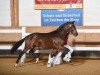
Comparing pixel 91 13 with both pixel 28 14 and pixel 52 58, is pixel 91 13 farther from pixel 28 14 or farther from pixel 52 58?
pixel 52 58

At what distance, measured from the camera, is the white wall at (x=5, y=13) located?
808cm

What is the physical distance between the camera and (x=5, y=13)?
8.12 meters

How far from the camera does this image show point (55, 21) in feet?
26.3

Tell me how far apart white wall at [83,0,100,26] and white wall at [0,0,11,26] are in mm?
1790

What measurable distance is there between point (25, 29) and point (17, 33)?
29cm

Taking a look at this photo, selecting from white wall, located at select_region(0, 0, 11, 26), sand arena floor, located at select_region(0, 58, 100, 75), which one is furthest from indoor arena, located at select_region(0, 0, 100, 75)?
sand arena floor, located at select_region(0, 58, 100, 75)

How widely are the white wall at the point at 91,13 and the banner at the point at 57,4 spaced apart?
177mm

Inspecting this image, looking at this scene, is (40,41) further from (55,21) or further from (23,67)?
(55,21)

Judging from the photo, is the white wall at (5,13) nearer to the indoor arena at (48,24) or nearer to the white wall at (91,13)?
the indoor arena at (48,24)

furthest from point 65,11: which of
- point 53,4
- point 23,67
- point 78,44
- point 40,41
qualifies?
point 23,67

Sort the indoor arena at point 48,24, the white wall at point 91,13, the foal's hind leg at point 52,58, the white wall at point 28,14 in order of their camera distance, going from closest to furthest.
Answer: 1. the foal's hind leg at point 52,58
2. the indoor arena at point 48,24
3. the white wall at point 91,13
4. the white wall at point 28,14

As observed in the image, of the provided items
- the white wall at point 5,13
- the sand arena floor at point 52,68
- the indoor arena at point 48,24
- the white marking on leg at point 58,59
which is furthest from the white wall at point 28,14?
the white marking on leg at point 58,59

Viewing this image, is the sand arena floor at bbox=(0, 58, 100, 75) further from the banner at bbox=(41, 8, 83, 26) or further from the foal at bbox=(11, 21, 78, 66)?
the banner at bbox=(41, 8, 83, 26)

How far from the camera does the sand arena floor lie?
20.2 feet
